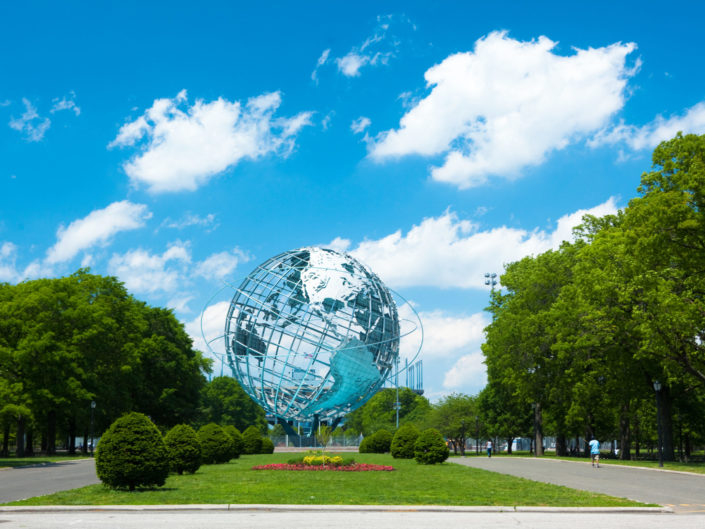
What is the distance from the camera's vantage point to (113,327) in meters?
48.5

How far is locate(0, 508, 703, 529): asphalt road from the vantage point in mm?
11031

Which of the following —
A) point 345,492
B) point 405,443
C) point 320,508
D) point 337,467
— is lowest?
point 405,443

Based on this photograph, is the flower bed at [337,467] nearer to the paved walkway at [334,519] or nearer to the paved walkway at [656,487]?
the paved walkway at [656,487]

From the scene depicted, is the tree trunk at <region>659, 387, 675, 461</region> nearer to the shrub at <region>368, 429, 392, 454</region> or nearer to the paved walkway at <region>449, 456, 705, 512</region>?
the paved walkway at <region>449, 456, 705, 512</region>

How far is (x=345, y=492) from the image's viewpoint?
1658 centimetres

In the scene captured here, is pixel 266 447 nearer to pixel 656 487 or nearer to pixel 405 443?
pixel 405 443

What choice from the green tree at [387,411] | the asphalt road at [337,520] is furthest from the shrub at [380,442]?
the green tree at [387,411]

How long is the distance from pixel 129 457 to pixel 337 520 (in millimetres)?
7124

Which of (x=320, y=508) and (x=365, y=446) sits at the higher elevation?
(x=320, y=508)

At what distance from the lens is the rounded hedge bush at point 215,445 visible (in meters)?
32.6

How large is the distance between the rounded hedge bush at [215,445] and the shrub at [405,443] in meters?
9.20

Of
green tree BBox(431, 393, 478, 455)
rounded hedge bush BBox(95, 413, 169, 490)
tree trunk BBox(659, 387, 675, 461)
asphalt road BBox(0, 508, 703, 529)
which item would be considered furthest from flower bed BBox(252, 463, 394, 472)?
green tree BBox(431, 393, 478, 455)

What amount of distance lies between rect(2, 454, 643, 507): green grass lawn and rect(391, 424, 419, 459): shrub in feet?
49.1

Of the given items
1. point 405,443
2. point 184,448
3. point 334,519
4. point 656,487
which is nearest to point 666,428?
point 405,443
